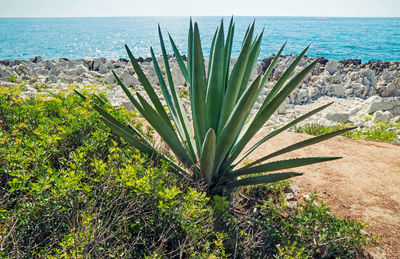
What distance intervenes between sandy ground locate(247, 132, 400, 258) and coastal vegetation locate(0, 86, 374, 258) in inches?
25.5

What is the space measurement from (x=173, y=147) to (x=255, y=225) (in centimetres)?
79

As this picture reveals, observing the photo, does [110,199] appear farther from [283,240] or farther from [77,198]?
[283,240]

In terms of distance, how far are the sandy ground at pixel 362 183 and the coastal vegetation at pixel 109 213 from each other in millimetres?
649

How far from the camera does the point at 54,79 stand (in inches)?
331

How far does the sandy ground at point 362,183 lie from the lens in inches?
86.8

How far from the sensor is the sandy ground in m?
2.21

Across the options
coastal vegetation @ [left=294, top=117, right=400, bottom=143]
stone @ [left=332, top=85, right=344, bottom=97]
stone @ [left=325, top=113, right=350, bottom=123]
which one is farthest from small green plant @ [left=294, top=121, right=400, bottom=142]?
stone @ [left=332, top=85, right=344, bottom=97]

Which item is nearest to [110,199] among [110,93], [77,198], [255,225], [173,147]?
[77,198]

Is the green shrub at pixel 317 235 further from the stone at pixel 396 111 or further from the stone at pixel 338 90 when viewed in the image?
the stone at pixel 338 90

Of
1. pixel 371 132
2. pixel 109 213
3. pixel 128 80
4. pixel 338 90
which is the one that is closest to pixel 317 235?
pixel 109 213

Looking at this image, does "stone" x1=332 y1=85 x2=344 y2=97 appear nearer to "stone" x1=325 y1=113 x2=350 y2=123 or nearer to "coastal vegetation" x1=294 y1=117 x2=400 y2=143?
"stone" x1=325 y1=113 x2=350 y2=123

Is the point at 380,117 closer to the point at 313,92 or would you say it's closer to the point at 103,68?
the point at 313,92

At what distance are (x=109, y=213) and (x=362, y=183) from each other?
279 centimetres

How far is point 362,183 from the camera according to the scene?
2.88m
